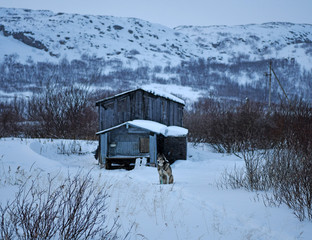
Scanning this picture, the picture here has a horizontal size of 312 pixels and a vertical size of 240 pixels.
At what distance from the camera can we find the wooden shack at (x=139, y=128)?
19109 mm

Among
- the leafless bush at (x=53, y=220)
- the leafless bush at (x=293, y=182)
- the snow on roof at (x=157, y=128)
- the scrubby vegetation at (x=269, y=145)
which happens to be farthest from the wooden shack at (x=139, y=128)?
the leafless bush at (x=53, y=220)

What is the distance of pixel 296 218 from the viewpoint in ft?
15.7

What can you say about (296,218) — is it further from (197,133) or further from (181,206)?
(197,133)

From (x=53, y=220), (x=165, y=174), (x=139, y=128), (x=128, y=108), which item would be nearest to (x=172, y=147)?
(x=139, y=128)

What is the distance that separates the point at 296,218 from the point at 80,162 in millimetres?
19307

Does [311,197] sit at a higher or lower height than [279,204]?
higher

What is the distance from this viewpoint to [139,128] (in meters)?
19.2

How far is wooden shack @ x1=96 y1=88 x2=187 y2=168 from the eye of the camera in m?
19.1

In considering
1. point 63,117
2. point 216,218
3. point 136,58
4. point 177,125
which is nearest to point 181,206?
point 216,218

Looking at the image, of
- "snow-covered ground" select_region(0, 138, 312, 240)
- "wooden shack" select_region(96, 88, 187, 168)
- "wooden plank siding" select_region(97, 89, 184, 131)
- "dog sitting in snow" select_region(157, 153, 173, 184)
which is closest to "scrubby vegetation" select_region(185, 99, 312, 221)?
"snow-covered ground" select_region(0, 138, 312, 240)

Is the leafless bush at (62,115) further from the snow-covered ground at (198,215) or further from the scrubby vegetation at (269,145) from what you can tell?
the snow-covered ground at (198,215)

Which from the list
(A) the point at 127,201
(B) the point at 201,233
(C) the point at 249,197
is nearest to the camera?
(B) the point at 201,233

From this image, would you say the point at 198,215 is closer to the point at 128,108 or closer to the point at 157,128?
the point at 157,128

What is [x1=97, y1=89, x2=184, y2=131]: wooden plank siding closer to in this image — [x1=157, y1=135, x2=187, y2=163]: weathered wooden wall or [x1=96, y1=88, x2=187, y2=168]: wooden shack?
[x1=96, y1=88, x2=187, y2=168]: wooden shack
